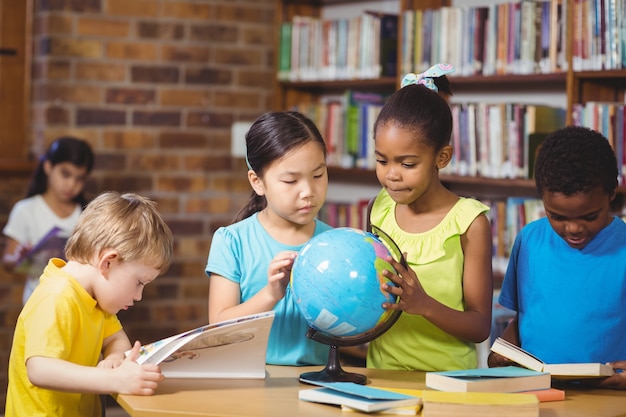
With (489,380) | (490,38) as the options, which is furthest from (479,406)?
(490,38)

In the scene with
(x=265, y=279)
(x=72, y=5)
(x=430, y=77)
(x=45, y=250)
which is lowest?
(x=45, y=250)

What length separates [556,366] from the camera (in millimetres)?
2086

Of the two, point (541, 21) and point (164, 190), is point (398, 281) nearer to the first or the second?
point (541, 21)

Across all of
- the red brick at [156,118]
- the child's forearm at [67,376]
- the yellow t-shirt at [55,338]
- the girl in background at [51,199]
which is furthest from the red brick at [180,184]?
the child's forearm at [67,376]

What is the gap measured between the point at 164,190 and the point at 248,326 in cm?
323

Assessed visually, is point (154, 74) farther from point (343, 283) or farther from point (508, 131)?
point (343, 283)

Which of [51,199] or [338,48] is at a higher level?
[338,48]

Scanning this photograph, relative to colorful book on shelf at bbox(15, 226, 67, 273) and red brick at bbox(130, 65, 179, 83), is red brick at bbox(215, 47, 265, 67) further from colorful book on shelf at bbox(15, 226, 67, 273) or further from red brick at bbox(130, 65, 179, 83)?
colorful book on shelf at bbox(15, 226, 67, 273)

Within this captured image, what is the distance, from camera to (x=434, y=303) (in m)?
2.12

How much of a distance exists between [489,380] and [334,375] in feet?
1.24

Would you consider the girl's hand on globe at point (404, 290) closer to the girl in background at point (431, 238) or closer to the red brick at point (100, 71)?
the girl in background at point (431, 238)

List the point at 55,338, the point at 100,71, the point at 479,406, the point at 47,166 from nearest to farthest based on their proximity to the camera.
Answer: the point at 479,406 → the point at 55,338 → the point at 47,166 → the point at 100,71

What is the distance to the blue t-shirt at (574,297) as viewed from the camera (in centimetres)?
224

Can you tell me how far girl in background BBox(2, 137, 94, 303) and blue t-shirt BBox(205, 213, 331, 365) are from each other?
2.29m
